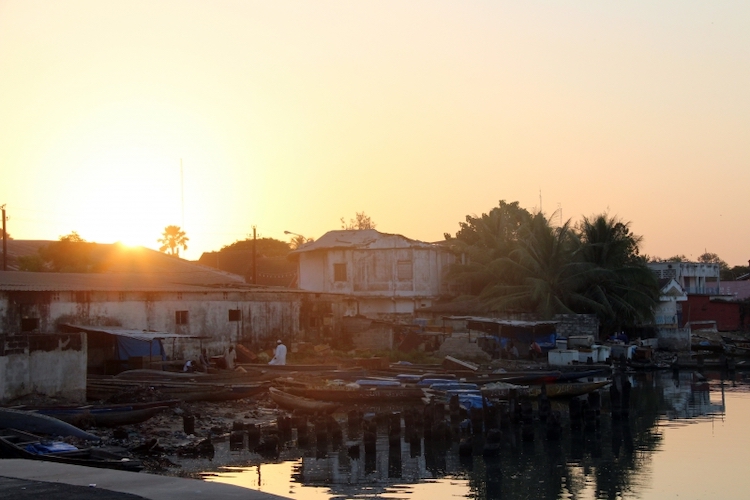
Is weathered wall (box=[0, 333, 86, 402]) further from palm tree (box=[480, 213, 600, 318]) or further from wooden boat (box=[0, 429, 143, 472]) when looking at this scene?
palm tree (box=[480, 213, 600, 318])

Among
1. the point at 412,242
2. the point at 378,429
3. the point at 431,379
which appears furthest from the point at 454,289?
the point at 378,429

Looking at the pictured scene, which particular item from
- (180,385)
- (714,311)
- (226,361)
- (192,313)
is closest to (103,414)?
(180,385)

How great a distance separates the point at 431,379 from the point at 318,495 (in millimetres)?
11835

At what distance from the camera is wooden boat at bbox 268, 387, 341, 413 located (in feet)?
80.1

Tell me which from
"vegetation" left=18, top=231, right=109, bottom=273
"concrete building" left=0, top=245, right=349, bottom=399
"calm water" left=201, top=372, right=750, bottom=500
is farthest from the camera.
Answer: "vegetation" left=18, top=231, right=109, bottom=273

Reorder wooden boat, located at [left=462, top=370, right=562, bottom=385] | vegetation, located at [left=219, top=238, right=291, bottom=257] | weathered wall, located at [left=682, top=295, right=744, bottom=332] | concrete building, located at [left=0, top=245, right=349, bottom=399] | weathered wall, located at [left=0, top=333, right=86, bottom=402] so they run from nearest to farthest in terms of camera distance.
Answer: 1. weathered wall, located at [left=0, top=333, right=86, bottom=402]
2. concrete building, located at [left=0, top=245, right=349, bottom=399]
3. wooden boat, located at [left=462, top=370, right=562, bottom=385]
4. weathered wall, located at [left=682, top=295, right=744, bottom=332]
5. vegetation, located at [left=219, top=238, right=291, bottom=257]

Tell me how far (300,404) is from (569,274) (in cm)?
2533

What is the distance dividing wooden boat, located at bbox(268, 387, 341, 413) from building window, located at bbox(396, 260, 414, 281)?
1045 inches

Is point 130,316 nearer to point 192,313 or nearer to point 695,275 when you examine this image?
point 192,313

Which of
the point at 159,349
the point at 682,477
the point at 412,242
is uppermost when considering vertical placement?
the point at 412,242

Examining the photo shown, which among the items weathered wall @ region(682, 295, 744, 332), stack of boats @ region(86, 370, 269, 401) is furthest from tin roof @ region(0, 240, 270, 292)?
weathered wall @ region(682, 295, 744, 332)

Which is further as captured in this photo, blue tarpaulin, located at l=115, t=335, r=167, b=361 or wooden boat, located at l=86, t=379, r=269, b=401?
blue tarpaulin, located at l=115, t=335, r=167, b=361

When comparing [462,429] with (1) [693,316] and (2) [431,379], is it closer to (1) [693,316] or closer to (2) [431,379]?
(2) [431,379]

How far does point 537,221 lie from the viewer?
47.1 m
